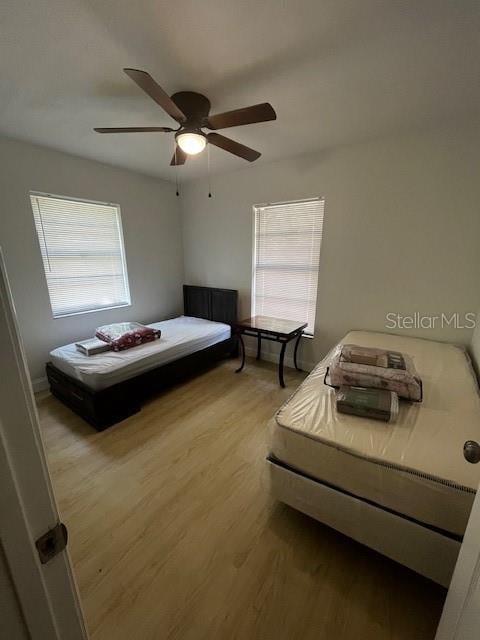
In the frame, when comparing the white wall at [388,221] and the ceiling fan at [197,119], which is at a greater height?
the ceiling fan at [197,119]

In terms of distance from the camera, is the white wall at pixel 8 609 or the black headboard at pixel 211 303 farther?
the black headboard at pixel 211 303

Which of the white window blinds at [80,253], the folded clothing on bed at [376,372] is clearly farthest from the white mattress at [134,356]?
the folded clothing on bed at [376,372]

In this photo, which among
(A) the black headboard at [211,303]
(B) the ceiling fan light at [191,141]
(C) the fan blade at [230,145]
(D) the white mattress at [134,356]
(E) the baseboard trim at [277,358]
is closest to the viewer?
(B) the ceiling fan light at [191,141]

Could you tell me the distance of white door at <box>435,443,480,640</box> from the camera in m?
0.59

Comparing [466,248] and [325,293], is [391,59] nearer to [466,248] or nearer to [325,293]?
[466,248]

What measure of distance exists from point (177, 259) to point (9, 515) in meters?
3.82

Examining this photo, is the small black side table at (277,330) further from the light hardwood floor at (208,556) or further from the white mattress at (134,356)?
the light hardwood floor at (208,556)

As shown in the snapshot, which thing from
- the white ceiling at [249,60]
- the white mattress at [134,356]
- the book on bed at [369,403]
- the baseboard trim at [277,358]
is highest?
the white ceiling at [249,60]

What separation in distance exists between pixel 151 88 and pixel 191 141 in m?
0.44

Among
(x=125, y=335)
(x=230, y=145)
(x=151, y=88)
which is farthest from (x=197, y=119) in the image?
(x=125, y=335)

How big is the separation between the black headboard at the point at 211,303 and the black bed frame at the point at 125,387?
0.01 metres

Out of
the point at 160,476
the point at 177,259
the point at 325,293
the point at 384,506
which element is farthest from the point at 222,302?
the point at 384,506

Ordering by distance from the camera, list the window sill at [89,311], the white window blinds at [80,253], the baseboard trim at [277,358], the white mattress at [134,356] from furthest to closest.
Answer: the baseboard trim at [277,358] → the window sill at [89,311] → the white window blinds at [80,253] → the white mattress at [134,356]

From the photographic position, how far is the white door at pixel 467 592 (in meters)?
0.59
